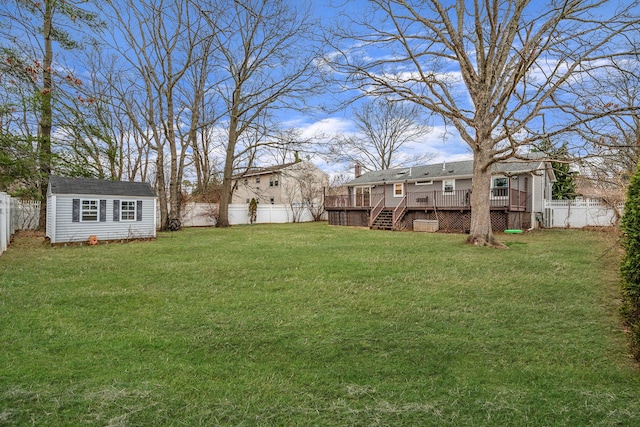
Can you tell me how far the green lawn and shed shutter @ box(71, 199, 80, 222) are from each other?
629 cm

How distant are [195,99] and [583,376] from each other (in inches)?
928

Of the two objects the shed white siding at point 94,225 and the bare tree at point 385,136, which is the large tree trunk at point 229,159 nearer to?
the shed white siding at point 94,225

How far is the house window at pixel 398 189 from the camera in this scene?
23.5m

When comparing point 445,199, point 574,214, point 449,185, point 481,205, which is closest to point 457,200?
point 445,199

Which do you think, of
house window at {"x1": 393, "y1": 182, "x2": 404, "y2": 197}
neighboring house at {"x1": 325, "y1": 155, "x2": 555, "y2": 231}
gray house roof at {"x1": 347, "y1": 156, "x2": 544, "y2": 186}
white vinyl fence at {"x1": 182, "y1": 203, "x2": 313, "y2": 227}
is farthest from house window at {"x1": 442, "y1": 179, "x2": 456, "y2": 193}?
white vinyl fence at {"x1": 182, "y1": 203, "x2": 313, "y2": 227}

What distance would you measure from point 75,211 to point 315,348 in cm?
1303

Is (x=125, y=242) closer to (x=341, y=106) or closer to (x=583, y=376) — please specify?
(x=341, y=106)

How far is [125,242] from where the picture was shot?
13898 millimetres

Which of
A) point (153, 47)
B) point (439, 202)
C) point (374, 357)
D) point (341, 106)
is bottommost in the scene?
point (374, 357)

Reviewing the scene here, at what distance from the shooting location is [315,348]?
3707 millimetres

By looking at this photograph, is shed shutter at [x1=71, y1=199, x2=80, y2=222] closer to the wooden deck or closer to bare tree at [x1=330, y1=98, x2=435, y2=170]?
the wooden deck

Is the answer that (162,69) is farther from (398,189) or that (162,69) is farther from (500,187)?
(500,187)

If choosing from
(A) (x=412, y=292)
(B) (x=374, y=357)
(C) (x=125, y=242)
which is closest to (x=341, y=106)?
(A) (x=412, y=292)

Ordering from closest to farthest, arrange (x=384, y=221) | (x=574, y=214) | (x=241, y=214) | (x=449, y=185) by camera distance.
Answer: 1. (x=574, y=214)
2. (x=384, y=221)
3. (x=449, y=185)
4. (x=241, y=214)
